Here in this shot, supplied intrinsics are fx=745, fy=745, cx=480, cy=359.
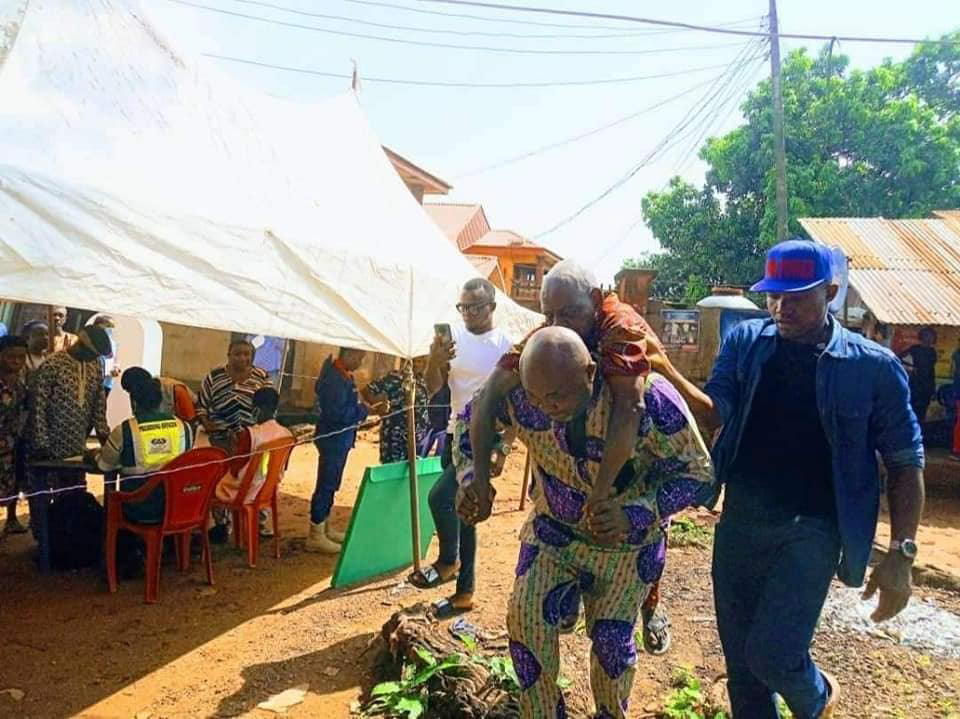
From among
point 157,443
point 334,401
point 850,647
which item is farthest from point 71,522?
point 850,647

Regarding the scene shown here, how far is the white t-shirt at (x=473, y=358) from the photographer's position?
406cm

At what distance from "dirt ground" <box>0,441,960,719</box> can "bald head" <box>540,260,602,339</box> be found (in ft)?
5.38

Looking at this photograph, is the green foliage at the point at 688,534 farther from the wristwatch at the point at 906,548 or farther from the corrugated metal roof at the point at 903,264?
the wristwatch at the point at 906,548

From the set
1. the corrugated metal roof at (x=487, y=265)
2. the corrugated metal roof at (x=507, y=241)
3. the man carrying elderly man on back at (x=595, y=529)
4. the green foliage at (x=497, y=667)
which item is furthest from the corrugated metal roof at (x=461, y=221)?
the man carrying elderly man on back at (x=595, y=529)

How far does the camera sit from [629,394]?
2.10 metres

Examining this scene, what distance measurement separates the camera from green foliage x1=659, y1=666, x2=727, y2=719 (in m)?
2.99

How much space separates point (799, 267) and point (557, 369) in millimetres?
888

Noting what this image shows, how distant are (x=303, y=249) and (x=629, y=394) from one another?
253cm

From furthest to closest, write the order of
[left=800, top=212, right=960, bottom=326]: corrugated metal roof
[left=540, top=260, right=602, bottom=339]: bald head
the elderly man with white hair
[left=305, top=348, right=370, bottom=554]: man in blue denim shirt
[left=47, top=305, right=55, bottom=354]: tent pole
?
[left=800, top=212, right=960, bottom=326]: corrugated metal roof → [left=47, top=305, right=55, bottom=354]: tent pole → [left=305, top=348, right=370, bottom=554]: man in blue denim shirt → [left=540, top=260, right=602, bottom=339]: bald head → the elderly man with white hair

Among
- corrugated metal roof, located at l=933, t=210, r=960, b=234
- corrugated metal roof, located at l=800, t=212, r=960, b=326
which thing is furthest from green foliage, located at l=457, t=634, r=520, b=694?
corrugated metal roof, located at l=933, t=210, r=960, b=234

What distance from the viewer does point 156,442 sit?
14.8ft

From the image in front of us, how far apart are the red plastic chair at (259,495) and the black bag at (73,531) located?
2.63 ft

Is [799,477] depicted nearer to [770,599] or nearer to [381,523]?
[770,599]

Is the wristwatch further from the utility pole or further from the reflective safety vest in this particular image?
the utility pole
